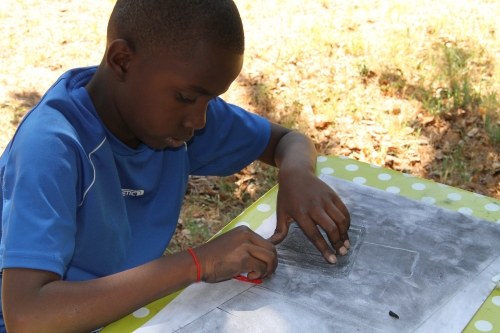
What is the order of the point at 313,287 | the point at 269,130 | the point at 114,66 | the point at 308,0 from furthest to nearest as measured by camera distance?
the point at 308,0, the point at 269,130, the point at 114,66, the point at 313,287

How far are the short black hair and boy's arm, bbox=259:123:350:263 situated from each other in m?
0.39

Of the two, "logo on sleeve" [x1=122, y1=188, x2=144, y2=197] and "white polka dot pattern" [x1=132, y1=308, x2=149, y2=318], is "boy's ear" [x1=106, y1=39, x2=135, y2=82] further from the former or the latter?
"white polka dot pattern" [x1=132, y1=308, x2=149, y2=318]

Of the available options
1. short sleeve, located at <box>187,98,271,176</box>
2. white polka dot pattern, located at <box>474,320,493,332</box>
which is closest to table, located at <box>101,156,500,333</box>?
white polka dot pattern, located at <box>474,320,493,332</box>

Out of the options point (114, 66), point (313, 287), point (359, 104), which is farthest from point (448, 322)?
point (359, 104)

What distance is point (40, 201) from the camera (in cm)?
116

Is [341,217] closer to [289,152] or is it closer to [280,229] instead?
[280,229]

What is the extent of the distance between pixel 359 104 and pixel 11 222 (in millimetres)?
2428

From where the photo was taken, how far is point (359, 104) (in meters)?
3.30

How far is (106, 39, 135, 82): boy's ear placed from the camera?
1336 mm

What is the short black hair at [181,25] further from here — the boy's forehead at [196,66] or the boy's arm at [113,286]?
the boy's arm at [113,286]

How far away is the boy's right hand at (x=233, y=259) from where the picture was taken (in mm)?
1269

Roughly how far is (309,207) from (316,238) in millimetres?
94

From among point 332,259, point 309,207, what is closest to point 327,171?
point 309,207

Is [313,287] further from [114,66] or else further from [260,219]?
[114,66]
